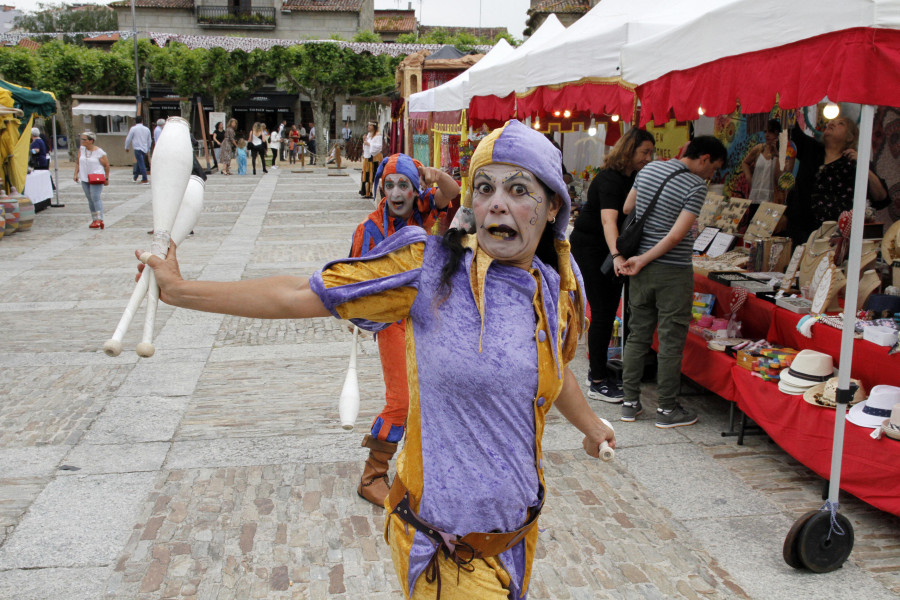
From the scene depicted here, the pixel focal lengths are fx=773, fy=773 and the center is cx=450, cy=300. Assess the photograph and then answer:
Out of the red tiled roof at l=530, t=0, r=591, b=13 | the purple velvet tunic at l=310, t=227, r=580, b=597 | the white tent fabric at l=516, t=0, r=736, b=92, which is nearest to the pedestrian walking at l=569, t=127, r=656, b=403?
the white tent fabric at l=516, t=0, r=736, b=92

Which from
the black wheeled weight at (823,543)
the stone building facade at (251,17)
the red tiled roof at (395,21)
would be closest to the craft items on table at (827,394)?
the black wheeled weight at (823,543)

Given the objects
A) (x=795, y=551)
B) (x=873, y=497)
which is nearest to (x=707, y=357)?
(x=873, y=497)

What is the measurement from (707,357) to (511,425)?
3824 mm

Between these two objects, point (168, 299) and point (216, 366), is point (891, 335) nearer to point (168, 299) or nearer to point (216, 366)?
point (168, 299)

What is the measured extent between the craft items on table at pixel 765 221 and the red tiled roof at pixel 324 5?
59.3m

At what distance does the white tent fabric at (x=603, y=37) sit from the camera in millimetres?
5691

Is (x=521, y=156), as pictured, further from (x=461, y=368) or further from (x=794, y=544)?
(x=794, y=544)

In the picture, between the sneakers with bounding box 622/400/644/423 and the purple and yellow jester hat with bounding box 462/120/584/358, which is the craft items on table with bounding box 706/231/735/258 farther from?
the purple and yellow jester hat with bounding box 462/120/584/358

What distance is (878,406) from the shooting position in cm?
395

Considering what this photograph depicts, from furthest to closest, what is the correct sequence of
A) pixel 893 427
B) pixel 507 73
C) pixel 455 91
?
pixel 455 91 < pixel 507 73 < pixel 893 427

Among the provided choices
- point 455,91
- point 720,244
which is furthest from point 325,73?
point 720,244

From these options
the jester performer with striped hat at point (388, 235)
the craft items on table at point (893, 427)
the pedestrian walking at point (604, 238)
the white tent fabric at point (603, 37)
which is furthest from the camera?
the white tent fabric at point (603, 37)

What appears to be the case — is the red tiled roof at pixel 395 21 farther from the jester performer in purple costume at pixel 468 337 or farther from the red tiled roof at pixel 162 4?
the jester performer in purple costume at pixel 468 337

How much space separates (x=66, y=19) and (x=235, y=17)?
127ft
